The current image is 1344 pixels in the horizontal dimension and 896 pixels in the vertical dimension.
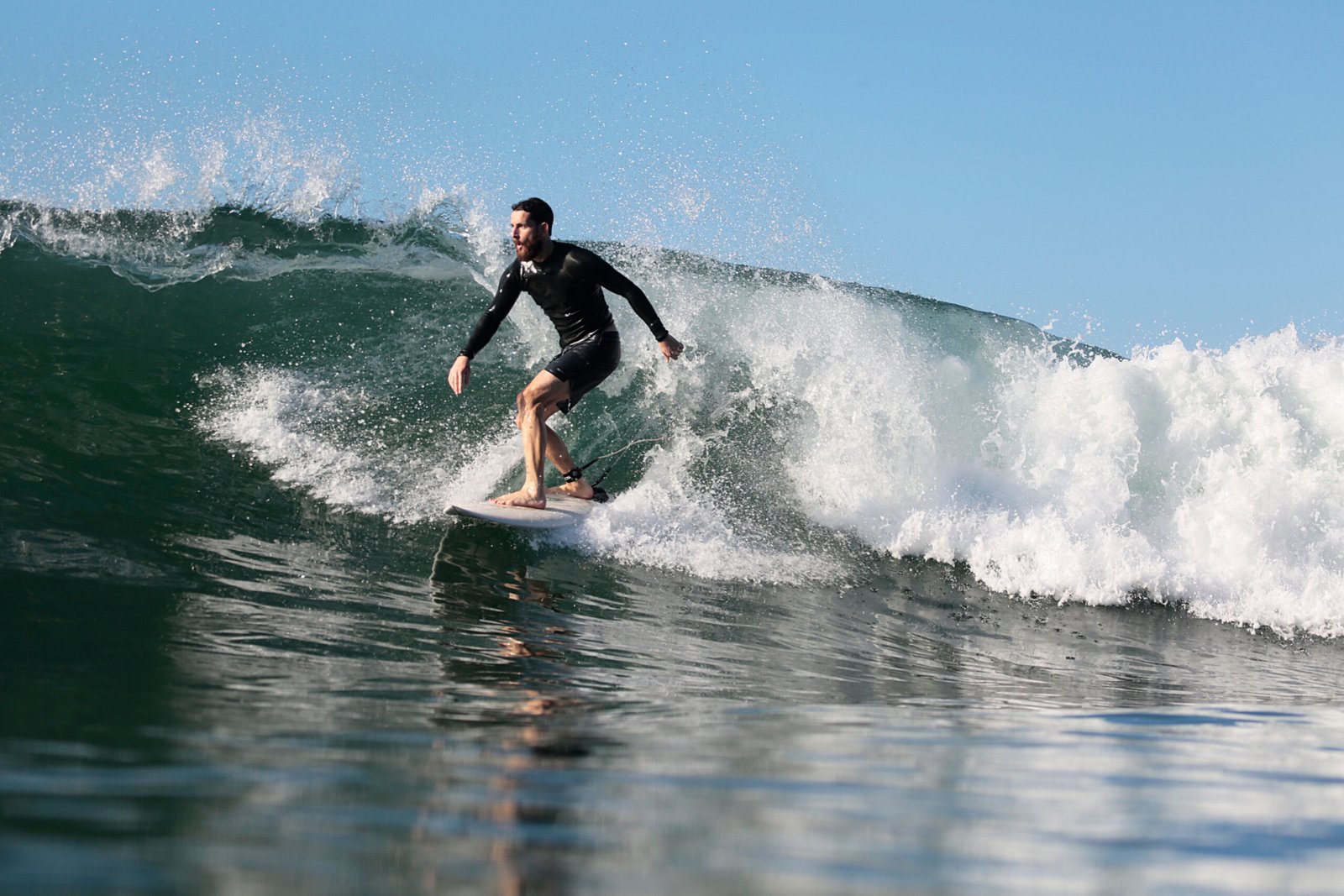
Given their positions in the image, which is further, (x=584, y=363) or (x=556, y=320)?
(x=556, y=320)

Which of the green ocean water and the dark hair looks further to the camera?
the dark hair

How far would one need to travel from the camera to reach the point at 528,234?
21.4 feet

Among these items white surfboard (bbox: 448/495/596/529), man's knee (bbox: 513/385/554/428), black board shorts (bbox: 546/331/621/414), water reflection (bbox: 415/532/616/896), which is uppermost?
black board shorts (bbox: 546/331/621/414)

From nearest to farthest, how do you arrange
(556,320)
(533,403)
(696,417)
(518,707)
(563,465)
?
(518,707) < (533,403) < (556,320) < (563,465) < (696,417)

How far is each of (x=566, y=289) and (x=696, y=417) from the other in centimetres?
260

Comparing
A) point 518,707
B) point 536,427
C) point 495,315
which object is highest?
point 495,315

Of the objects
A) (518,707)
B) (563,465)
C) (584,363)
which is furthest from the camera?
(563,465)

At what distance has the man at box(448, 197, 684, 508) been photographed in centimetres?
672

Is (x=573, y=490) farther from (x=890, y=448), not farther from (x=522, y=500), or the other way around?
(x=890, y=448)

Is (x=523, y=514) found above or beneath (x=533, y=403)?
beneath

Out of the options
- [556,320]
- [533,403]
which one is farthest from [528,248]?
[533,403]

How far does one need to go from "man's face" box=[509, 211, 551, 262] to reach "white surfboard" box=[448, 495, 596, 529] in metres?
1.53

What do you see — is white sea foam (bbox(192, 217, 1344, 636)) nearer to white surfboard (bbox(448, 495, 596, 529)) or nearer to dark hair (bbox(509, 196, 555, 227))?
white surfboard (bbox(448, 495, 596, 529))

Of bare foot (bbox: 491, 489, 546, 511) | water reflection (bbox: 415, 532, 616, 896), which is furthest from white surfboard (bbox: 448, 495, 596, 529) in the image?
water reflection (bbox: 415, 532, 616, 896)
